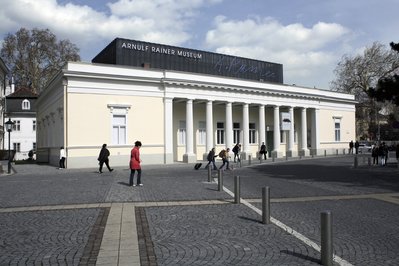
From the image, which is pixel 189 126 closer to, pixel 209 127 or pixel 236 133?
pixel 209 127

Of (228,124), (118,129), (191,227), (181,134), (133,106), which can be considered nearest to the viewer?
(191,227)

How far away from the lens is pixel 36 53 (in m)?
53.7

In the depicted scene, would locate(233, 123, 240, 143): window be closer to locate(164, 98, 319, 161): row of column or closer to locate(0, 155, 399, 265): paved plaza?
locate(164, 98, 319, 161): row of column

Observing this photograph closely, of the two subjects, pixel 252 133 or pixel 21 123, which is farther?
pixel 21 123

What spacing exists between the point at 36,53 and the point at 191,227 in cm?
5132

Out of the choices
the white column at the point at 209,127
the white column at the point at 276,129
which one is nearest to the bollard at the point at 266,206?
the white column at the point at 209,127

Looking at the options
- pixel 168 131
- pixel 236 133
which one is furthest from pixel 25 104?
pixel 168 131

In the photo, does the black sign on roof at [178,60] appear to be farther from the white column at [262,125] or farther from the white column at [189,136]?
the white column at [262,125]

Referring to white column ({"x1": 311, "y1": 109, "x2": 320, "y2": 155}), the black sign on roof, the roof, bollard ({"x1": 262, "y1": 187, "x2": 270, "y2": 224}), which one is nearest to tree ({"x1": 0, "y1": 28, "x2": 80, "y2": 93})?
the roof

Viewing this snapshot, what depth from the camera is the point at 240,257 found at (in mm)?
6266

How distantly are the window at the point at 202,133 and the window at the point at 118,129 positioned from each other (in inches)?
360

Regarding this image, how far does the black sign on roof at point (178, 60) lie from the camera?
125 ft

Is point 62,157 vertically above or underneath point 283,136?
underneath

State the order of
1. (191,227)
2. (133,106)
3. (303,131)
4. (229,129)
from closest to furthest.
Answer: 1. (191,227)
2. (133,106)
3. (229,129)
4. (303,131)
